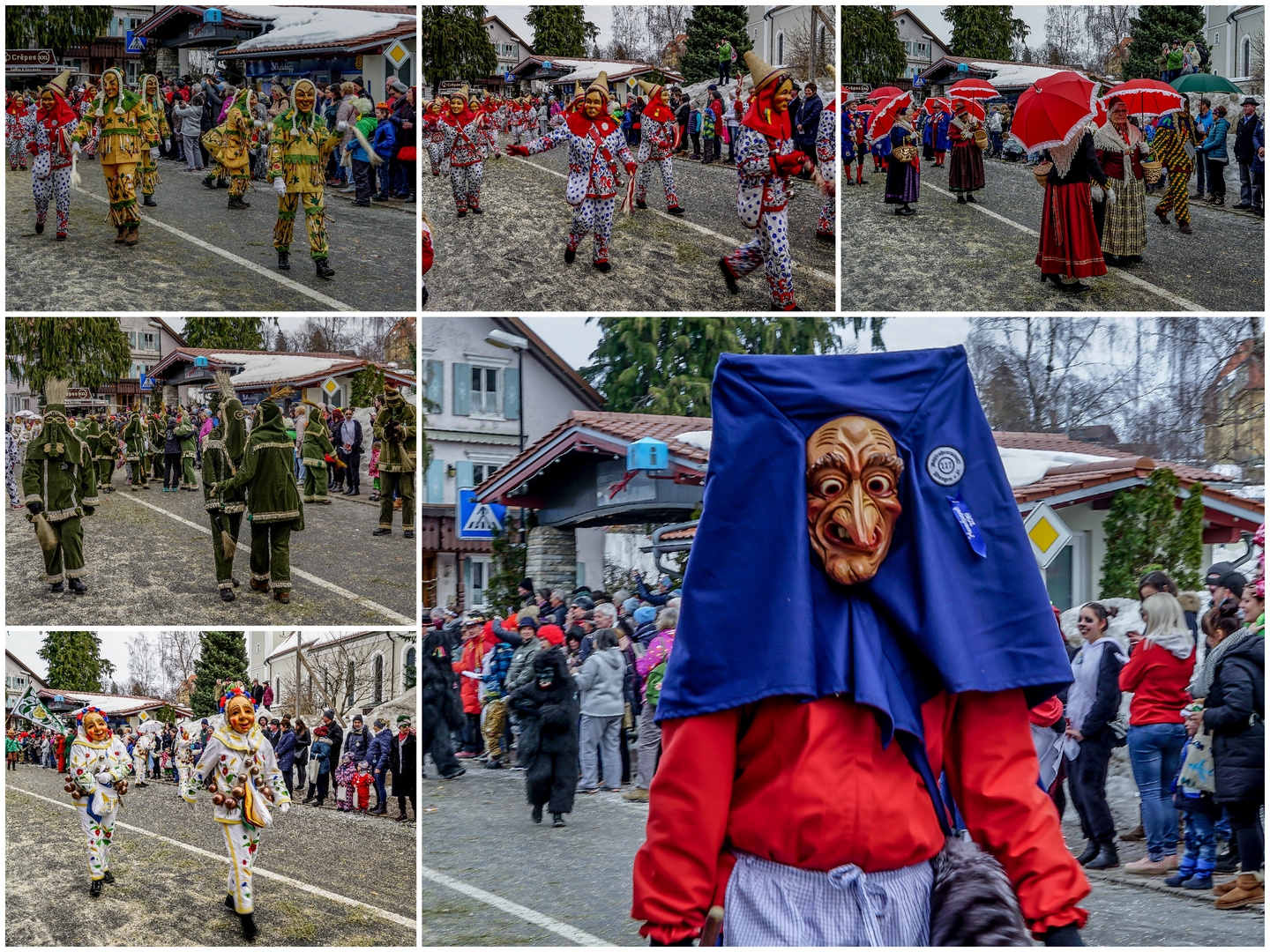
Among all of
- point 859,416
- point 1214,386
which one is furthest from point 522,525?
point 859,416

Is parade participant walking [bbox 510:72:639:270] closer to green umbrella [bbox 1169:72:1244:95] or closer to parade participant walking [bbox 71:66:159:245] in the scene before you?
parade participant walking [bbox 71:66:159:245]

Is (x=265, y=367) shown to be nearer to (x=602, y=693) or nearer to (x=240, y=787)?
(x=240, y=787)

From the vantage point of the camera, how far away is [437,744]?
931cm

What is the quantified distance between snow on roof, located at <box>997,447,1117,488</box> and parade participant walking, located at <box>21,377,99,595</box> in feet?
23.0

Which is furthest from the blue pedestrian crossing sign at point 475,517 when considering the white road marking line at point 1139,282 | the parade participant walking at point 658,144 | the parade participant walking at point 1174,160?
the parade participant walking at point 1174,160

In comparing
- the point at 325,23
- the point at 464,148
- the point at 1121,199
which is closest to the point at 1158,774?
the point at 1121,199

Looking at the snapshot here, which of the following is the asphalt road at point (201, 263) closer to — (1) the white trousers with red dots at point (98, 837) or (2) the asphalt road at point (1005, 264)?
(1) the white trousers with red dots at point (98, 837)

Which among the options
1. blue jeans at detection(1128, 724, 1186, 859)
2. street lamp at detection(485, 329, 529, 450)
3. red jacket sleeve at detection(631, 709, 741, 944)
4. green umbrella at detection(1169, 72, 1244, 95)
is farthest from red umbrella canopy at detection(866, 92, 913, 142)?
red jacket sleeve at detection(631, 709, 741, 944)

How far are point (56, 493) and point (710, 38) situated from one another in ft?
19.3

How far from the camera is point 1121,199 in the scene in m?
9.38

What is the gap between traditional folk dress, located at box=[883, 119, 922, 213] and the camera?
9.92 meters

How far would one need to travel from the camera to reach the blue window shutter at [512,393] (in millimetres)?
10117

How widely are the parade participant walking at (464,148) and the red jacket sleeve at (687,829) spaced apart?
733 cm

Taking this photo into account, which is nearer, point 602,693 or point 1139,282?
point 602,693
